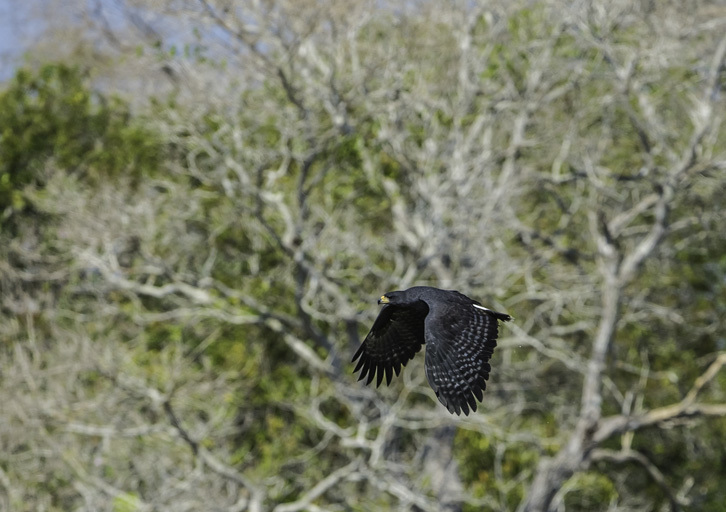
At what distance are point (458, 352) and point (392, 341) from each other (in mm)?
968

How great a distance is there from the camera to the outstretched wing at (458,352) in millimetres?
6492

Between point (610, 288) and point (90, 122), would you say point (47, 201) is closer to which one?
point (90, 122)

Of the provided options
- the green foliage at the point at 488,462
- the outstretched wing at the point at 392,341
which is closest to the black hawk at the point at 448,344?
the outstretched wing at the point at 392,341

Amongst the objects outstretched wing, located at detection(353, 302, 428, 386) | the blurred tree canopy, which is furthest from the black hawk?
the blurred tree canopy

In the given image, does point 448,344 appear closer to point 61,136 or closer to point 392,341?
point 392,341

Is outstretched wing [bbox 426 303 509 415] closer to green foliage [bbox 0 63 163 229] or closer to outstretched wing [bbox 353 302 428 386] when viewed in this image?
outstretched wing [bbox 353 302 428 386]

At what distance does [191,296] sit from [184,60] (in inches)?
132

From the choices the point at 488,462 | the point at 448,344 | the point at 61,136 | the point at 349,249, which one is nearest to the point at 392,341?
the point at 448,344

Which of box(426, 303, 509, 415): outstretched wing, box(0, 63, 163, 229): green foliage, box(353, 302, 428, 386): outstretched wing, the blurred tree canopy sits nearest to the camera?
box(426, 303, 509, 415): outstretched wing

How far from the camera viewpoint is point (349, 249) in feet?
45.5

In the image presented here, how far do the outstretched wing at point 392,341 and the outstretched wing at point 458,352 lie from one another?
590 millimetres

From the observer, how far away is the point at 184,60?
43.5 feet

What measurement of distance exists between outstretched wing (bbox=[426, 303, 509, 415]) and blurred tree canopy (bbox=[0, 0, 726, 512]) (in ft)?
20.5

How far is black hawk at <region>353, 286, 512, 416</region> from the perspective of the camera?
256 inches
